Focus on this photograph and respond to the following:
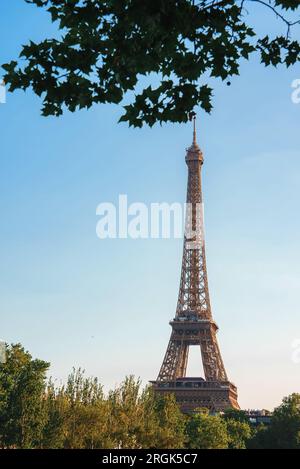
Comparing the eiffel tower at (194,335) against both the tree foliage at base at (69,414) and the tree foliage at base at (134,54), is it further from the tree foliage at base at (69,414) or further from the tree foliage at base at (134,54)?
the tree foliage at base at (134,54)

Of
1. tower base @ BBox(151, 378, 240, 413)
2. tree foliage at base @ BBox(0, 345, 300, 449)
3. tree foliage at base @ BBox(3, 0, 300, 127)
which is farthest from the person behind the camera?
tower base @ BBox(151, 378, 240, 413)

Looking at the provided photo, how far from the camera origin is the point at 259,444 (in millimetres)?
96688

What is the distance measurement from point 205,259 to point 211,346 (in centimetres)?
1708

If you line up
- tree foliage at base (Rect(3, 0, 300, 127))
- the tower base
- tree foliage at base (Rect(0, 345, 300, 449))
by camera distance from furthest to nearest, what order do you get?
the tower base
tree foliage at base (Rect(0, 345, 300, 449))
tree foliage at base (Rect(3, 0, 300, 127))

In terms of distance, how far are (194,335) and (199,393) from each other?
10645 millimetres

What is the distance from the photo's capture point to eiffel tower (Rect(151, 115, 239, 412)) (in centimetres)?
12112

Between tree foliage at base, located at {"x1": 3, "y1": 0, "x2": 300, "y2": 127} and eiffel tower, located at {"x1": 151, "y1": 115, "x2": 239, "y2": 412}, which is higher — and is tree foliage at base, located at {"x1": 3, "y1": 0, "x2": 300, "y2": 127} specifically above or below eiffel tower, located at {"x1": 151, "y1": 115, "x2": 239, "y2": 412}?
below

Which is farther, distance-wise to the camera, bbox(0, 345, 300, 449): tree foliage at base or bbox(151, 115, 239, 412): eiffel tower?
bbox(151, 115, 239, 412): eiffel tower

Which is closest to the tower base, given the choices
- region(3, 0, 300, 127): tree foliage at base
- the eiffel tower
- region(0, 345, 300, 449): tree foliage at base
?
the eiffel tower

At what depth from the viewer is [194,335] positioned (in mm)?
125438

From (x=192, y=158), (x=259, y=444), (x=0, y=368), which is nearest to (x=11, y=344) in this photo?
(x=0, y=368)

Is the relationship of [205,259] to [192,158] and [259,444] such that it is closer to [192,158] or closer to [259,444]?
[192,158]

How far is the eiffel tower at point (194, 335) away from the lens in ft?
397

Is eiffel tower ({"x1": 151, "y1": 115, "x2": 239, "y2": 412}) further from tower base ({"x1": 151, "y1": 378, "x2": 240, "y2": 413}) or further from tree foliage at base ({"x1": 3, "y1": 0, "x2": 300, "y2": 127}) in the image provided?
tree foliage at base ({"x1": 3, "y1": 0, "x2": 300, "y2": 127})
